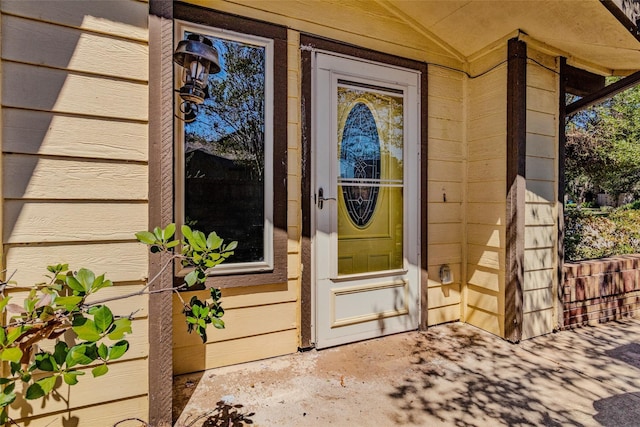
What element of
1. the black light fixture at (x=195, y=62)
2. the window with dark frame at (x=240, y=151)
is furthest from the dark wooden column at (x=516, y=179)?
the black light fixture at (x=195, y=62)

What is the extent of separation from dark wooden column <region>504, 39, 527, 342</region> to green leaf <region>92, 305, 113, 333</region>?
8.60 ft

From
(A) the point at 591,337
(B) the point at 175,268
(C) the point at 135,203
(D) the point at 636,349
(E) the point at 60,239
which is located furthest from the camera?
(A) the point at 591,337

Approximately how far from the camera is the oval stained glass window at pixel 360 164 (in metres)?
2.53

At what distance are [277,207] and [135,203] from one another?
36.7 inches

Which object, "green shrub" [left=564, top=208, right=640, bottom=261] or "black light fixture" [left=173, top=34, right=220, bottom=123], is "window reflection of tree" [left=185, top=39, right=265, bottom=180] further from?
"green shrub" [left=564, top=208, right=640, bottom=261]

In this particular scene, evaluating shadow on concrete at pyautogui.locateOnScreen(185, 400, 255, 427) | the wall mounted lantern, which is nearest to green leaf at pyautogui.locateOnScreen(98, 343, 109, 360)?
shadow on concrete at pyautogui.locateOnScreen(185, 400, 255, 427)

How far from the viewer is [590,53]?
109 inches

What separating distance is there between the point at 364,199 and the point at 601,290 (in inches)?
94.7

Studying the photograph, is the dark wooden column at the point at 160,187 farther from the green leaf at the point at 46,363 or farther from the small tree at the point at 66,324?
the green leaf at the point at 46,363

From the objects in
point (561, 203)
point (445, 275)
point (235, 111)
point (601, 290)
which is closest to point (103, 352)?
point (235, 111)

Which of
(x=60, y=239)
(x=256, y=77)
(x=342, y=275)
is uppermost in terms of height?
(x=256, y=77)

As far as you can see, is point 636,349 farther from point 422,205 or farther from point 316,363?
point 316,363

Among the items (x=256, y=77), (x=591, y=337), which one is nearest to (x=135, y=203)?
(x=256, y=77)

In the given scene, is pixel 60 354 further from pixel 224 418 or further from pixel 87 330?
pixel 224 418
